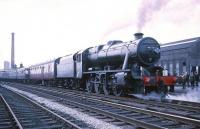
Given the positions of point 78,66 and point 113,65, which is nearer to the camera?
point 113,65

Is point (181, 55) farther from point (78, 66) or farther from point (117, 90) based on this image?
point (117, 90)

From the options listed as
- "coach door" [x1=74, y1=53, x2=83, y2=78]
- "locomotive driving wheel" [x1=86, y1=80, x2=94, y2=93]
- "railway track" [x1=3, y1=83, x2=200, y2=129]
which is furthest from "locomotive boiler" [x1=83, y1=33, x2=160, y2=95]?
"railway track" [x1=3, y1=83, x2=200, y2=129]

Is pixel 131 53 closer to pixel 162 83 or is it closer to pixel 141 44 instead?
pixel 141 44

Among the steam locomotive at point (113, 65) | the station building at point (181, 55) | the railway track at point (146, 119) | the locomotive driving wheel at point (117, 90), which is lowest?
the railway track at point (146, 119)

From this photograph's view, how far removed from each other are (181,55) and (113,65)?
1109 inches

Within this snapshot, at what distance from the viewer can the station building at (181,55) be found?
143ft

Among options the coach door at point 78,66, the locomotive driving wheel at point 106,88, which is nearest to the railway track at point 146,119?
the locomotive driving wheel at point 106,88

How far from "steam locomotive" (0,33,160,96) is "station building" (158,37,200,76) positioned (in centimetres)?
2149

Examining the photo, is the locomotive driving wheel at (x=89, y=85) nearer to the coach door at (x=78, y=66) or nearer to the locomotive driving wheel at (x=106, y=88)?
the coach door at (x=78, y=66)

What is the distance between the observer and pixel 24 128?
8.23 metres

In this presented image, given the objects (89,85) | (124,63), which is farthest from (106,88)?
(89,85)

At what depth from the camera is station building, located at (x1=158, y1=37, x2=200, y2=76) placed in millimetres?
43500

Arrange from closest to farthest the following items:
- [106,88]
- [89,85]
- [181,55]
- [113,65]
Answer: [106,88] < [113,65] < [89,85] < [181,55]

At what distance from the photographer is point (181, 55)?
4494 cm
